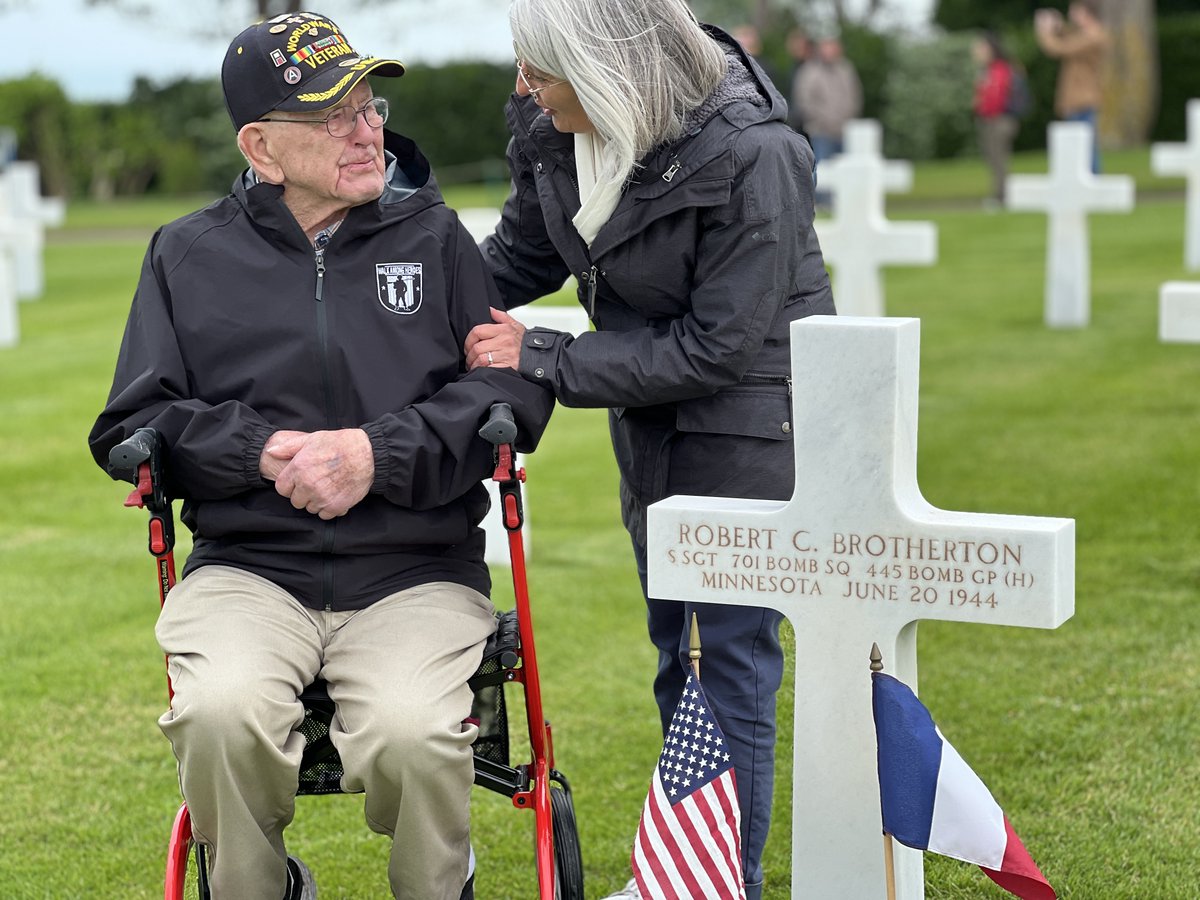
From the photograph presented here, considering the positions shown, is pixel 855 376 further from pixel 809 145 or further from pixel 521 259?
pixel 521 259

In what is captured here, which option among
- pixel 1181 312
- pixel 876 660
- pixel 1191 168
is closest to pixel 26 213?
pixel 1191 168

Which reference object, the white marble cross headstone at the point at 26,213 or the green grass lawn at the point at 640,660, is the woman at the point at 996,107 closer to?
the green grass lawn at the point at 640,660

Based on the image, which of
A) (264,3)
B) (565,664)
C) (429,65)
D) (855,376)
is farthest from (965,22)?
(855,376)

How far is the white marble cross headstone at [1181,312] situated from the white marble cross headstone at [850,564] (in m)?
2.36

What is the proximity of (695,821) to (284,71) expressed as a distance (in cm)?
158

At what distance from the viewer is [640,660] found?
17.2 ft

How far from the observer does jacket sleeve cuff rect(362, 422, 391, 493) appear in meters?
3.07

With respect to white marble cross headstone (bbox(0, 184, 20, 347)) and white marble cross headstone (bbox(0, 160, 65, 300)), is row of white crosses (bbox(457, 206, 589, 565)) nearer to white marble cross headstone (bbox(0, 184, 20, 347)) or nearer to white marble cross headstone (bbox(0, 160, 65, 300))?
white marble cross headstone (bbox(0, 184, 20, 347))

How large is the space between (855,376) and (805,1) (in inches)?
1833

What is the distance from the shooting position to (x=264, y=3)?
21922 mm

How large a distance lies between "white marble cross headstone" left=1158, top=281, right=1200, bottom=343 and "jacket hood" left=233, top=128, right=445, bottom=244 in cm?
240

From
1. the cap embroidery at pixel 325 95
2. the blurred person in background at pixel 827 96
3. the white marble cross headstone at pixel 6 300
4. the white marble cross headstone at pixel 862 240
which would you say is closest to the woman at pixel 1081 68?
the blurred person in background at pixel 827 96

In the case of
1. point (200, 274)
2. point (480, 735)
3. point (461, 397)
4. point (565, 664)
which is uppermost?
point (200, 274)

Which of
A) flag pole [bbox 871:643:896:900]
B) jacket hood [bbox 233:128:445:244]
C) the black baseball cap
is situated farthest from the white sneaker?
the black baseball cap
